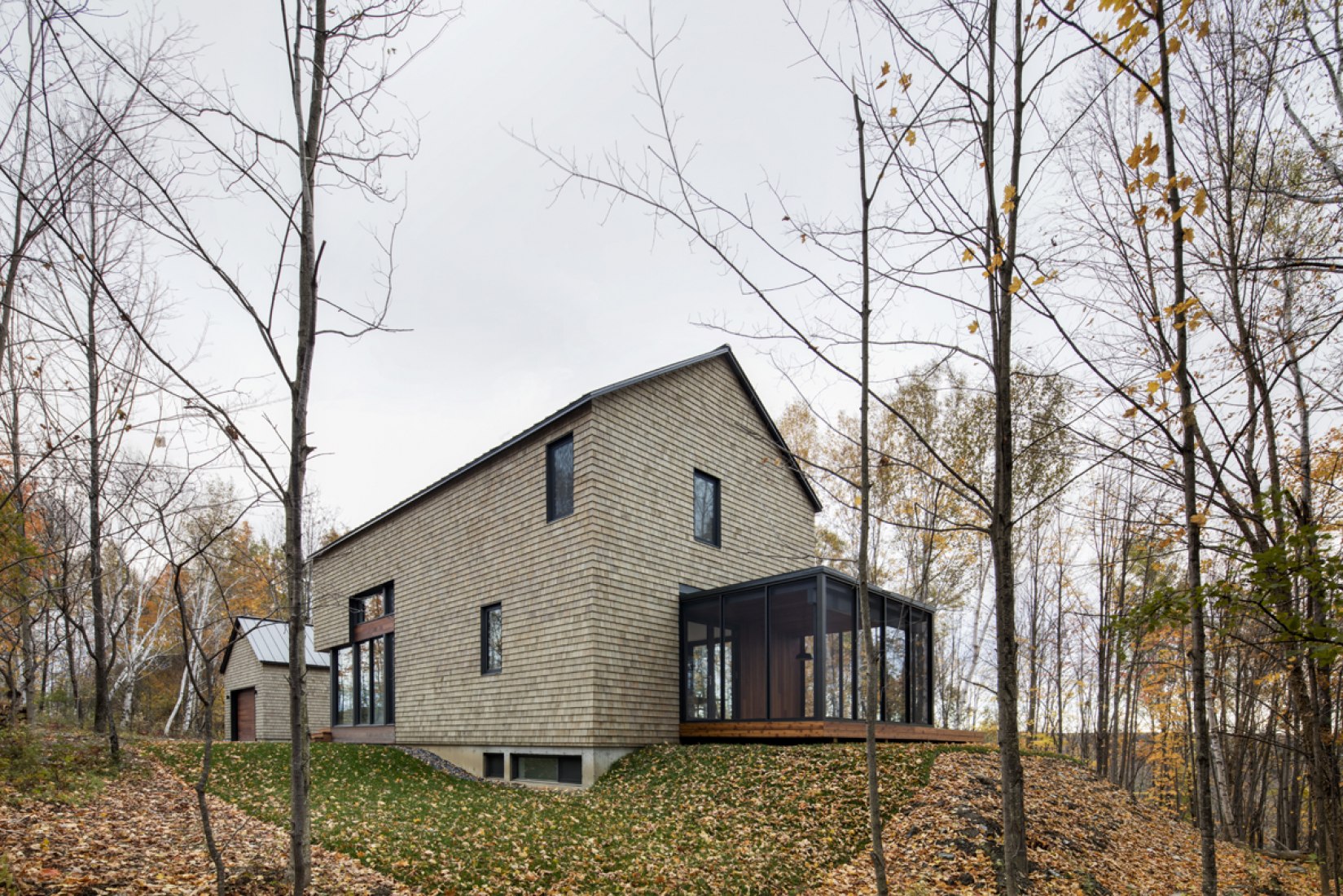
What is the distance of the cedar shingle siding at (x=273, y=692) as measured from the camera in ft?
75.5

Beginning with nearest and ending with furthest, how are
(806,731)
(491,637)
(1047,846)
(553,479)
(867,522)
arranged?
1. (867,522)
2. (1047,846)
3. (806,731)
4. (553,479)
5. (491,637)

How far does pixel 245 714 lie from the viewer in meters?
24.5

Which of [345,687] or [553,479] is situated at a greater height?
[553,479]

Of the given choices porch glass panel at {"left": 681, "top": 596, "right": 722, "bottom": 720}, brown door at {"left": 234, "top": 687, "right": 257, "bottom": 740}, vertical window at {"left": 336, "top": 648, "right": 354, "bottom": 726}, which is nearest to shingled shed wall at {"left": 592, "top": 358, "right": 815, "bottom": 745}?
porch glass panel at {"left": 681, "top": 596, "right": 722, "bottom": 720}

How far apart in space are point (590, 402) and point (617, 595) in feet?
10.2

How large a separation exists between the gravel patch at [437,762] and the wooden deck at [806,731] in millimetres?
4145

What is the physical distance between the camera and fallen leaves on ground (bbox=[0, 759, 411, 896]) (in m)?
4.97

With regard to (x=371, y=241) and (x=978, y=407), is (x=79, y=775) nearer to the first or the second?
(x=371, y=241)

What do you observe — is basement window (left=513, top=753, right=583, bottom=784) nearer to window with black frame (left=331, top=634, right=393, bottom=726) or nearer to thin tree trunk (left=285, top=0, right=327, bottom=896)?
window with black frame (left=331, top=634, right=393, bottom=726)

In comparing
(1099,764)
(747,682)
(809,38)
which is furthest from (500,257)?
(1099,764)

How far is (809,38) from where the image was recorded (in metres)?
4.68

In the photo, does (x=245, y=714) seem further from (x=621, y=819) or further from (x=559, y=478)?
(x=621, y=819)

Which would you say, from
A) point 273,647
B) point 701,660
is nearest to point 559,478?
point 701,660

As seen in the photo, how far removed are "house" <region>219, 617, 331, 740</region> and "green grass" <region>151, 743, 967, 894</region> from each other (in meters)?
11.3
